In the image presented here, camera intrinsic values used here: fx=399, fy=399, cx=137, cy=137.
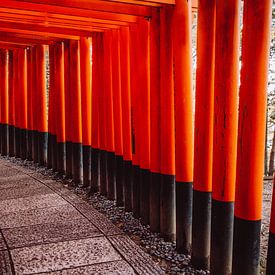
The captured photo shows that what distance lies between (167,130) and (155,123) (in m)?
0.37

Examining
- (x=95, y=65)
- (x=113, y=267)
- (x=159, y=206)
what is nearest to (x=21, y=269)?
(x=113, y=267)

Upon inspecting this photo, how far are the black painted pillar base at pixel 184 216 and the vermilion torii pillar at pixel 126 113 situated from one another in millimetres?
1935

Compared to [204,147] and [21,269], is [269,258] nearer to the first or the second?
[204,147]

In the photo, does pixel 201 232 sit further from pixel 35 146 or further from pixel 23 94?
pixel 23 94

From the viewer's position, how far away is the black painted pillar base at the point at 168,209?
6.25 metres

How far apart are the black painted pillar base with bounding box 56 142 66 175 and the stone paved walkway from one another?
85.3 inches

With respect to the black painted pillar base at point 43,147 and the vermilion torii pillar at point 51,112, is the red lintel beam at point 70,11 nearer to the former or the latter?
the vermilion torii pillar at point 51,112

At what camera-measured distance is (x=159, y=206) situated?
260 inches

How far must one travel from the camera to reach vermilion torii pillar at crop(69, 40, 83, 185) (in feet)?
32.8

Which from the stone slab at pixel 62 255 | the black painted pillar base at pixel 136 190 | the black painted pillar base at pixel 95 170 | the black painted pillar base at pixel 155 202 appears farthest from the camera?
the black painted pillar base at pixel 95 170

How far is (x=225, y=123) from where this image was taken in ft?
15.1

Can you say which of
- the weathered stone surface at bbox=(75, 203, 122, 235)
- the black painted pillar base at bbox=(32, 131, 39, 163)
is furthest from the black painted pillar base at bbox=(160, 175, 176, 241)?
the black painted pillar base at bbox=(32, 131, 39, 163)

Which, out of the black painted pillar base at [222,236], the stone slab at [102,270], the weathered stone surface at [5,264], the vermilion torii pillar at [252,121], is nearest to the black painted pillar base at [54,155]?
the weathered stone surface at [5,264]

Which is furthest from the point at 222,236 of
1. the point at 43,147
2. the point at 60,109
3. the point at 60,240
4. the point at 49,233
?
the point at 43,147
